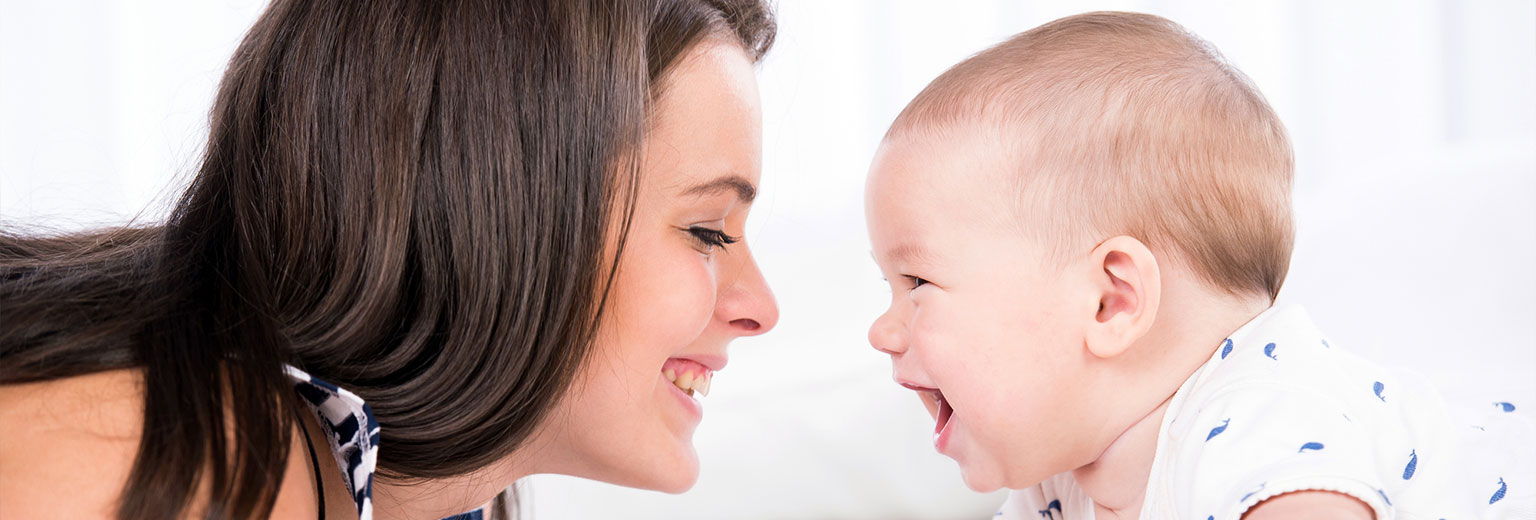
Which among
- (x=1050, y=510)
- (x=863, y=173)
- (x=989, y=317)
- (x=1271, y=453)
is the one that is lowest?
(x=1050, y=510)

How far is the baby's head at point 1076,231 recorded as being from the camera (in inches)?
42.9

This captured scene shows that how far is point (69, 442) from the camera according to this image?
0.79 metres

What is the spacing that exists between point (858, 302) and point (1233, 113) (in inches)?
33.9

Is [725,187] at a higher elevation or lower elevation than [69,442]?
higher

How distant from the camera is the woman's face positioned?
1.05 m

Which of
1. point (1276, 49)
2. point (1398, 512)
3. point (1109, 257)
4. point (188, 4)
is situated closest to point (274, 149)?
point (1109, 257)

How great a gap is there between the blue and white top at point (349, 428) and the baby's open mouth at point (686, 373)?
0.32 meters

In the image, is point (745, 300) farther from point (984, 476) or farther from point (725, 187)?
point (984, 476)

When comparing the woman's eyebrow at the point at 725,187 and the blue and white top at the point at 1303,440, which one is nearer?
the blue and white top at the point at 1303,440

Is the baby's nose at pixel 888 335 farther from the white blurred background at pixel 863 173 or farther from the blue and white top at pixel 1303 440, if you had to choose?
the white blurred background at pixel 863 173

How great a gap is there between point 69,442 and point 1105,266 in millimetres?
856

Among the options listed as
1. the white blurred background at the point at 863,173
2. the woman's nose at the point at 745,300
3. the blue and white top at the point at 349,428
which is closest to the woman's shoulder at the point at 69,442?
the blue and white top at the point at 349,428

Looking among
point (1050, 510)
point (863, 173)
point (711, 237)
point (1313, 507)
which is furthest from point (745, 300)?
point (863, 173)

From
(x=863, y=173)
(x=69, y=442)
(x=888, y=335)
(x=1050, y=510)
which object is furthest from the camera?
(x=863, y=173)
